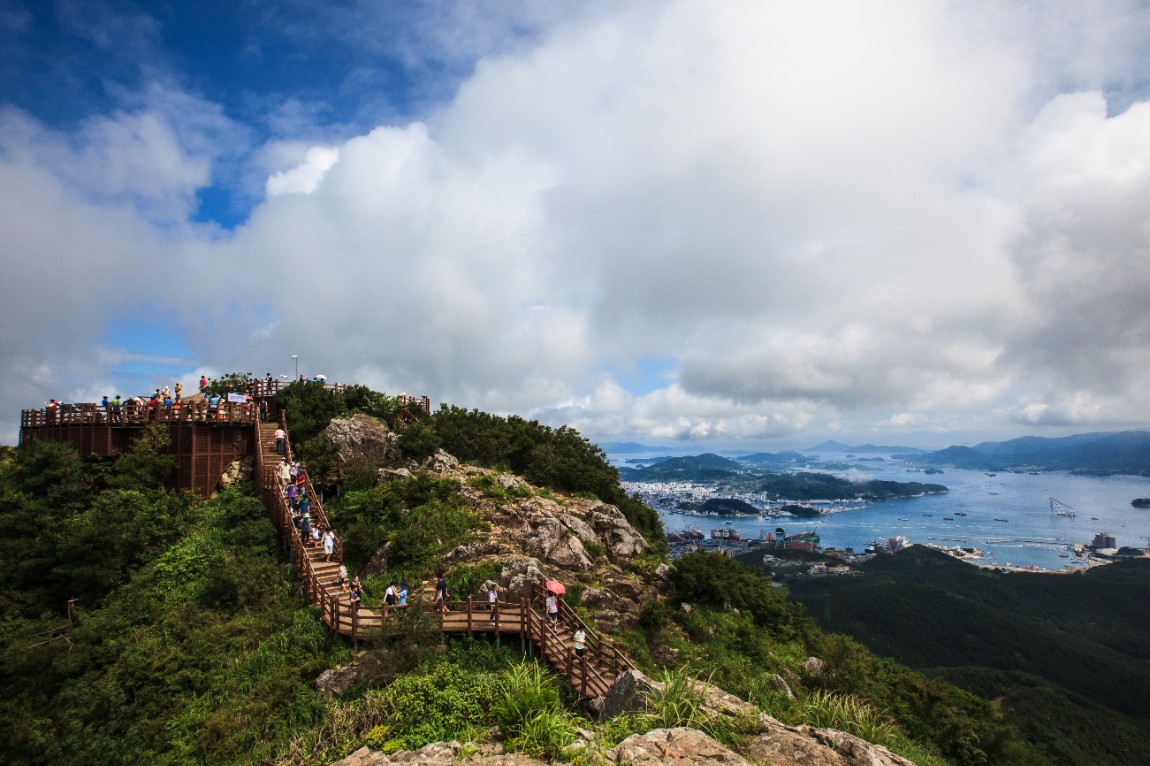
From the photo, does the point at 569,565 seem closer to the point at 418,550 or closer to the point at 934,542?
the point at 418,550

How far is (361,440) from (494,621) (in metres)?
14.9

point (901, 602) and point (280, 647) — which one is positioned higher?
point (280, 647)

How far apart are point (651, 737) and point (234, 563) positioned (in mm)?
16505

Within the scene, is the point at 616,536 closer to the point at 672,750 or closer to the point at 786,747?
the point at 786,747

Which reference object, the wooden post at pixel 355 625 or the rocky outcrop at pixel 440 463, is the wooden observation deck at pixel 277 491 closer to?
the wooden post at pixel 355 625

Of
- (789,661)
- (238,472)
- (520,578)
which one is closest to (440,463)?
(238,472)

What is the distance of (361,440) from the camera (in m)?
26.2

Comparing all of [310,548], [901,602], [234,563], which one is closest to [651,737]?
[310,548]

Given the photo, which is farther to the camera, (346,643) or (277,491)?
(277,491)

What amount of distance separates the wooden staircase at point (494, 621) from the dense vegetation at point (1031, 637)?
185 feet

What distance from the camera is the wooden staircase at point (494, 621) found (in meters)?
13.4

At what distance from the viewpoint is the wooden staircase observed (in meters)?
13.4

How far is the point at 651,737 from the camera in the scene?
26.9ft

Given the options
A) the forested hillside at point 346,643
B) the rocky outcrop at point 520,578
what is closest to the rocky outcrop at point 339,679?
the forested hillside at point 346,643
